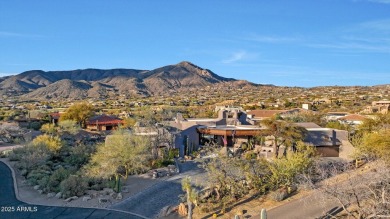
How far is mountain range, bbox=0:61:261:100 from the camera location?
139m

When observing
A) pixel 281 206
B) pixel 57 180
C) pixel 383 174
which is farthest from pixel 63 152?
pixel 383 174

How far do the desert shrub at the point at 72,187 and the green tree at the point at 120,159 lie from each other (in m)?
1.37

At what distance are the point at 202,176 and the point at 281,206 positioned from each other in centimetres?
607

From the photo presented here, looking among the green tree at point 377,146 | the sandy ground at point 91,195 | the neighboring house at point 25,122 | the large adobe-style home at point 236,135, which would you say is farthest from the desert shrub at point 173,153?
the neighboring house at point 25,122

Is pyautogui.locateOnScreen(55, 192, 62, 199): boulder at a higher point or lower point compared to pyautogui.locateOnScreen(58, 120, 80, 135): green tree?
lower

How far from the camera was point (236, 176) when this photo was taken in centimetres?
1939

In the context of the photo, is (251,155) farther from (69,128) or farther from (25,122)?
(25,122)

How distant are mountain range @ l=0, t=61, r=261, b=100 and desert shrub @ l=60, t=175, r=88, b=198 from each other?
373 feet

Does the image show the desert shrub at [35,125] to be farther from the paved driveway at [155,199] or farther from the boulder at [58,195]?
the paved driveway at [155,199]

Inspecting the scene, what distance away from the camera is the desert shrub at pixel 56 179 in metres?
21.2

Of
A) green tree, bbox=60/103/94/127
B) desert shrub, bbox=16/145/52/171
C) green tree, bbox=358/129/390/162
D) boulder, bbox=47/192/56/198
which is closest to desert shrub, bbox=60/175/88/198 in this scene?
boulder, bbox=47/192/56/198

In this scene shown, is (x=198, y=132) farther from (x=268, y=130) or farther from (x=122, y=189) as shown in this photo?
(x=122, y=189)

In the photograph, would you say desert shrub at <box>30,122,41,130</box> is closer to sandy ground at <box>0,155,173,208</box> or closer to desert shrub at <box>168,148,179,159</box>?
sandy ground at <box>0,155,173,208</box>

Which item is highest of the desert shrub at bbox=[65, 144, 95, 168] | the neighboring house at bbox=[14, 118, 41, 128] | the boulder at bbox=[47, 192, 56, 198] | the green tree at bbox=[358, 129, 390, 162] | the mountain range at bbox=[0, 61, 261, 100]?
the mountain range at bbox=[0, 61, 261, 100]
